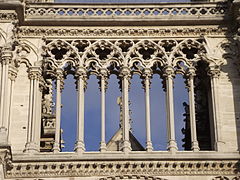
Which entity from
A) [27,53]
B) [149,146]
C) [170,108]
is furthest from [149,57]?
[27,53]

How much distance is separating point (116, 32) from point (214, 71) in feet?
7.46

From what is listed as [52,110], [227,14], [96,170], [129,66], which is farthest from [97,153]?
[52,110]

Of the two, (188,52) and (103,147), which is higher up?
(188,52)

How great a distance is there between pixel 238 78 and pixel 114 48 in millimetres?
2689

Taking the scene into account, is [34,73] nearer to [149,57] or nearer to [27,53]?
[27,53]

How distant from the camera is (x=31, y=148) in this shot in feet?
69.3

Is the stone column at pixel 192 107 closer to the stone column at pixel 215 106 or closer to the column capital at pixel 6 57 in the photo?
the stone column at pixel 215 106

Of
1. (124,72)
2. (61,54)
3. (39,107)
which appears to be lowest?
(39,107)

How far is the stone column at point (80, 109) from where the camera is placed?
21.3 m

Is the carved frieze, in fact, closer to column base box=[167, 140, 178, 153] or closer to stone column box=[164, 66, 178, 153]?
column base box=[167, 140, 178, 153]

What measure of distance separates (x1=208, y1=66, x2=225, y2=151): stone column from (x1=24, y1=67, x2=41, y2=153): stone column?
3600 millimetres

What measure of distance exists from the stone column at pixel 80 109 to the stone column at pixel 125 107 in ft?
2.65

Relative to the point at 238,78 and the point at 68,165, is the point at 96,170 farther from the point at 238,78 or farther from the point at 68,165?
the point at 238,78

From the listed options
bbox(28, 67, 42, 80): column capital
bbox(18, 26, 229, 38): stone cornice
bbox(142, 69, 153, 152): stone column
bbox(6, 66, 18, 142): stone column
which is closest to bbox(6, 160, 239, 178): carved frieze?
bbox(142, 69, 153, 152): stone column
